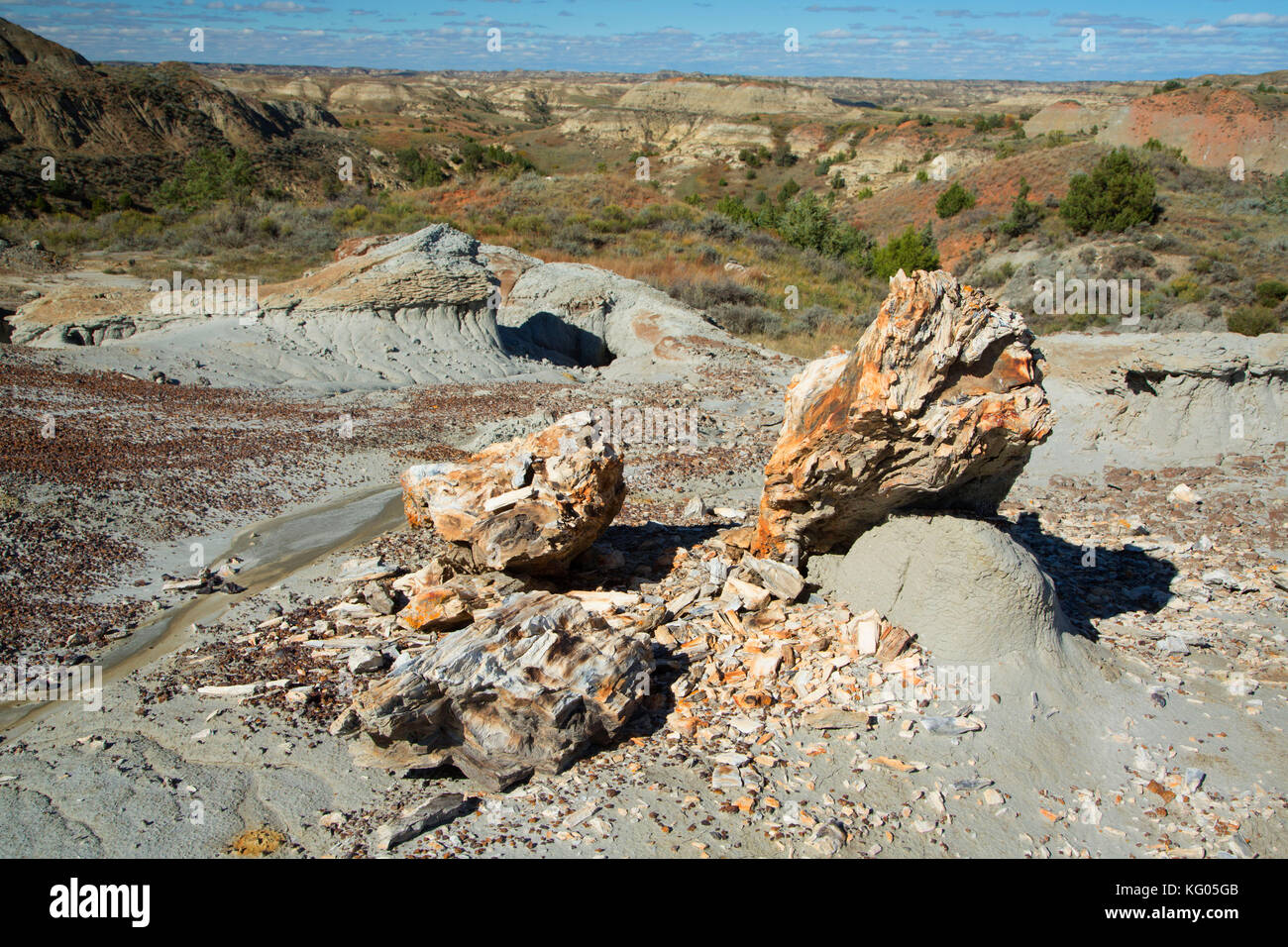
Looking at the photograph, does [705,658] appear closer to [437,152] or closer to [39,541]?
[39,541]

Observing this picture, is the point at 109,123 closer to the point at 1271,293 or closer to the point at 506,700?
the point at 506,700

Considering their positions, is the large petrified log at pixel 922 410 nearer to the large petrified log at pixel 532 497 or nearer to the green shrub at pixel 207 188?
the large petrified log at pixel 532 497

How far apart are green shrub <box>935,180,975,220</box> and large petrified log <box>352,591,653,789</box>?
1527 inches

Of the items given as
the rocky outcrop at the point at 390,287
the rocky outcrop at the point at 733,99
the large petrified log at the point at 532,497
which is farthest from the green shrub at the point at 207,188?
the rocky outcrop at the point at 733,99

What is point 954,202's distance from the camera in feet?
123

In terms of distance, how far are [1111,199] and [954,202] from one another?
8540 millimetres

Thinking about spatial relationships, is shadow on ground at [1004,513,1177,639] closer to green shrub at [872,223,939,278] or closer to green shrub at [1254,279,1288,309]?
green shrub at [872,223,939,278]

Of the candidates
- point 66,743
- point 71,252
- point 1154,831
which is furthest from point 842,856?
point 71,252

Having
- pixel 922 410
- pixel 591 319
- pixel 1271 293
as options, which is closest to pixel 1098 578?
pixel 922 410

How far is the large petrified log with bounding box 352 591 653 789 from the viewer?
4.04 metres

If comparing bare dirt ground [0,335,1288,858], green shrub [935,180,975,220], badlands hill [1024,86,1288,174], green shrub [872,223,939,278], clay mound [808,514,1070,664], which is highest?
badlands hill [1024,86,1288,174]

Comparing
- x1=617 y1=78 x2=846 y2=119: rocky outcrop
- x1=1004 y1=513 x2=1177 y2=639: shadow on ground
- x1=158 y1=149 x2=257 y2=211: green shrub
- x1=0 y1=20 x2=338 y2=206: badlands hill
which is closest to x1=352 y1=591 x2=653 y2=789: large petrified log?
x1=1004 y1=513 x2=1177 y2=639: shadow on ground

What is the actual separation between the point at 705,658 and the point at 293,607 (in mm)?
3267

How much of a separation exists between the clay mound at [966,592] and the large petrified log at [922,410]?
289mm
